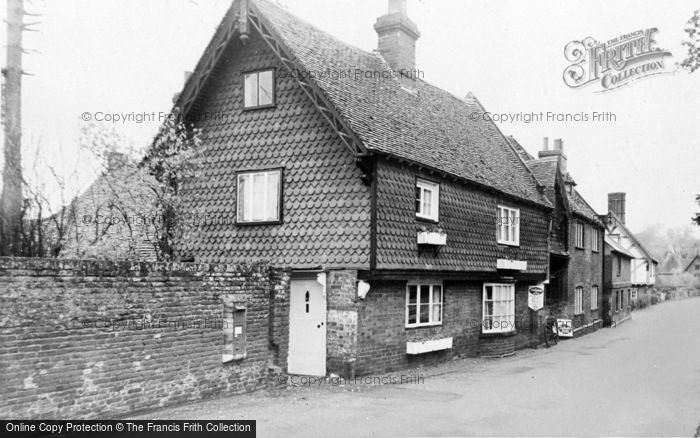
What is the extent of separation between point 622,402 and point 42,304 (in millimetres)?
10830

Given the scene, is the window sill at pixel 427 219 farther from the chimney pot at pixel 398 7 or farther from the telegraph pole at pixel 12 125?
the telegraph pole at pixel 12 125

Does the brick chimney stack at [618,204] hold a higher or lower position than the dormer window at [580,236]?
higher

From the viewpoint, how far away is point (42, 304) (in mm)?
9414

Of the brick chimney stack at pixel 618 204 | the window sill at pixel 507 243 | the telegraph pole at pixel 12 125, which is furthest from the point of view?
the brick chimney stack at pixel 618 204

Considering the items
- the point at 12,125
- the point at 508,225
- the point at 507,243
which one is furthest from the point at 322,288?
the point at 508,225

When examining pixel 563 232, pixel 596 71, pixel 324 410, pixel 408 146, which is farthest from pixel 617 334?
pixel 324 410

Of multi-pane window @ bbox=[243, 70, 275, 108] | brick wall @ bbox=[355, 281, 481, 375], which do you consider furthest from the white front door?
multi-pane window @ bbox=[243, 70, 275, 108]

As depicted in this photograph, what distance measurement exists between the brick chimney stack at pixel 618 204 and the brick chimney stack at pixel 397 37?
152 ft

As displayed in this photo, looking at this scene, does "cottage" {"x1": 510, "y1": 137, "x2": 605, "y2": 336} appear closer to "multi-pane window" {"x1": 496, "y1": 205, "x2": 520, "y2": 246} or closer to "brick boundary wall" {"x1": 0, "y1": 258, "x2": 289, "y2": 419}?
"multi-pane window" {"x1": 496, "y1": 205, "x2": 520, "y2": 246}

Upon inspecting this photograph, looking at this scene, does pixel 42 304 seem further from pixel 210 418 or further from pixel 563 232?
pixel 563 232

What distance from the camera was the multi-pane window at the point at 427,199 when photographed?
57.6 ft

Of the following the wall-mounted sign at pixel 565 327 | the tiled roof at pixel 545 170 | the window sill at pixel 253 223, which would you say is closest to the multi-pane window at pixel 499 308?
the tiled roof at pixel 545 170

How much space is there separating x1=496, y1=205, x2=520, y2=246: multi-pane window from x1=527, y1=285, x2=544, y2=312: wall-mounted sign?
2460 millimetres

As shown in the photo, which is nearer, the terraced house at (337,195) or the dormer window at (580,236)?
the terraced house at (337,195)
